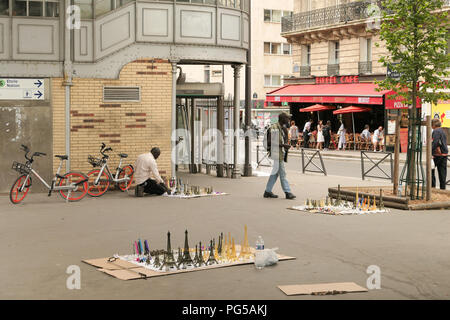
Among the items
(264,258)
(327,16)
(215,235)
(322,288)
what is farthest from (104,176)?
(327,16)

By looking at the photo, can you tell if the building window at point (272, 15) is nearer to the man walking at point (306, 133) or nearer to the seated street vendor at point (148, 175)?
the man walking at point (306, 133)

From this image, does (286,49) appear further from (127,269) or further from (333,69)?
(127,269)

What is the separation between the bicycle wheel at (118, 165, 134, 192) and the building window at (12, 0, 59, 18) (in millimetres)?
3888

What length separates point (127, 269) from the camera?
8.12m

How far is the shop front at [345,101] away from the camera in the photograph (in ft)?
118

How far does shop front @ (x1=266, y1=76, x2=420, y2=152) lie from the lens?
35875mm

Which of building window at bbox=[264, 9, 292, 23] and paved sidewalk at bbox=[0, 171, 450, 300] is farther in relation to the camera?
building window at bbox=[264, 9, 292, 23]

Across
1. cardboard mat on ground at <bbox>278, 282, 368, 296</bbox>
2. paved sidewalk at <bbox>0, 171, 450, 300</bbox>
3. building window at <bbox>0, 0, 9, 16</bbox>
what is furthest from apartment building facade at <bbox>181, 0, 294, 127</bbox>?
cardboard mat on ground at <bbox>278, 282, 368, 296</bbox>

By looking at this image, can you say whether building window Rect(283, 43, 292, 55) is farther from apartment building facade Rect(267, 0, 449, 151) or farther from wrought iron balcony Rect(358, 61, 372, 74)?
wrought iron balcony Rect(358, 61, 372, 74)

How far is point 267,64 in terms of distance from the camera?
6438 cm

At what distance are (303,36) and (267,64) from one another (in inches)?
786

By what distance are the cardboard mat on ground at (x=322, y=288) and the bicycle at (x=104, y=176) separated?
9.46 meters

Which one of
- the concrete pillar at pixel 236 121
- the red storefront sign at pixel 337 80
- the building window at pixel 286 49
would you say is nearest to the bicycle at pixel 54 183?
the concrete pillar at pixel 236 121
